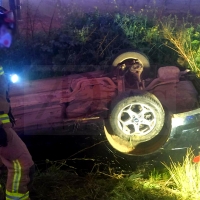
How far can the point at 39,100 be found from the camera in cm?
505

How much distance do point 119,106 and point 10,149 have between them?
172 centimetres

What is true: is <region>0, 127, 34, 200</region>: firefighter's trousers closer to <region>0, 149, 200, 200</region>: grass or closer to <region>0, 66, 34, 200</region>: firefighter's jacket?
<region>0, 66, 34, 200</region>: firefighter's jacket

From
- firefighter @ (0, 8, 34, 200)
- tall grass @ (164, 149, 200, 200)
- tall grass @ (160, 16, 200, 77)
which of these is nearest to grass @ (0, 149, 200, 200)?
tall grass @ (164, 149, 200, 200)

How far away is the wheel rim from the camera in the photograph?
14.9 ft

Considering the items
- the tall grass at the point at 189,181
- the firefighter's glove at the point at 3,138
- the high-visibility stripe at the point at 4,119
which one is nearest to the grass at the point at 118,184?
the tall grass at the point at 189,181

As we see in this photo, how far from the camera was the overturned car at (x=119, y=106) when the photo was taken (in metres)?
4.52

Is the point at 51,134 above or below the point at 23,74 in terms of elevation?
below

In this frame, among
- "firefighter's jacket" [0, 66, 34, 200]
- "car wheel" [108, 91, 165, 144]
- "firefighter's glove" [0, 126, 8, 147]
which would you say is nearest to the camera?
"firefighter's glove" [0, 126, 8, 147]

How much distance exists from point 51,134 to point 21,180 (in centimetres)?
167

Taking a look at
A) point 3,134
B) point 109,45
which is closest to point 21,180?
point 3,134

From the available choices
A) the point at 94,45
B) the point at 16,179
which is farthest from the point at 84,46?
the point at 16,179

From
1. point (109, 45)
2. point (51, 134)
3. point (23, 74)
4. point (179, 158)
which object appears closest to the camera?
point (179, 158)

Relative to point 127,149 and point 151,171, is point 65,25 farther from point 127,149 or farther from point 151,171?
point 151,171

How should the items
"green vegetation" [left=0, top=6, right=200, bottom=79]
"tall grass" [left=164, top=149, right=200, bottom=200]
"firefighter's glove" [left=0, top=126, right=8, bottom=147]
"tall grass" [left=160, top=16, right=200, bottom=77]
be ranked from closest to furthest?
"firefighter's glove" [left=0, top=126, right=8, bottom=147] < "tall grass" [left=164, top=149, right=200, bottom=200] < "tall grass" [left=160, top=16, right=200, bottom=77] < "green vegetation" [left=0, top=6, right=200, bottom=79]
